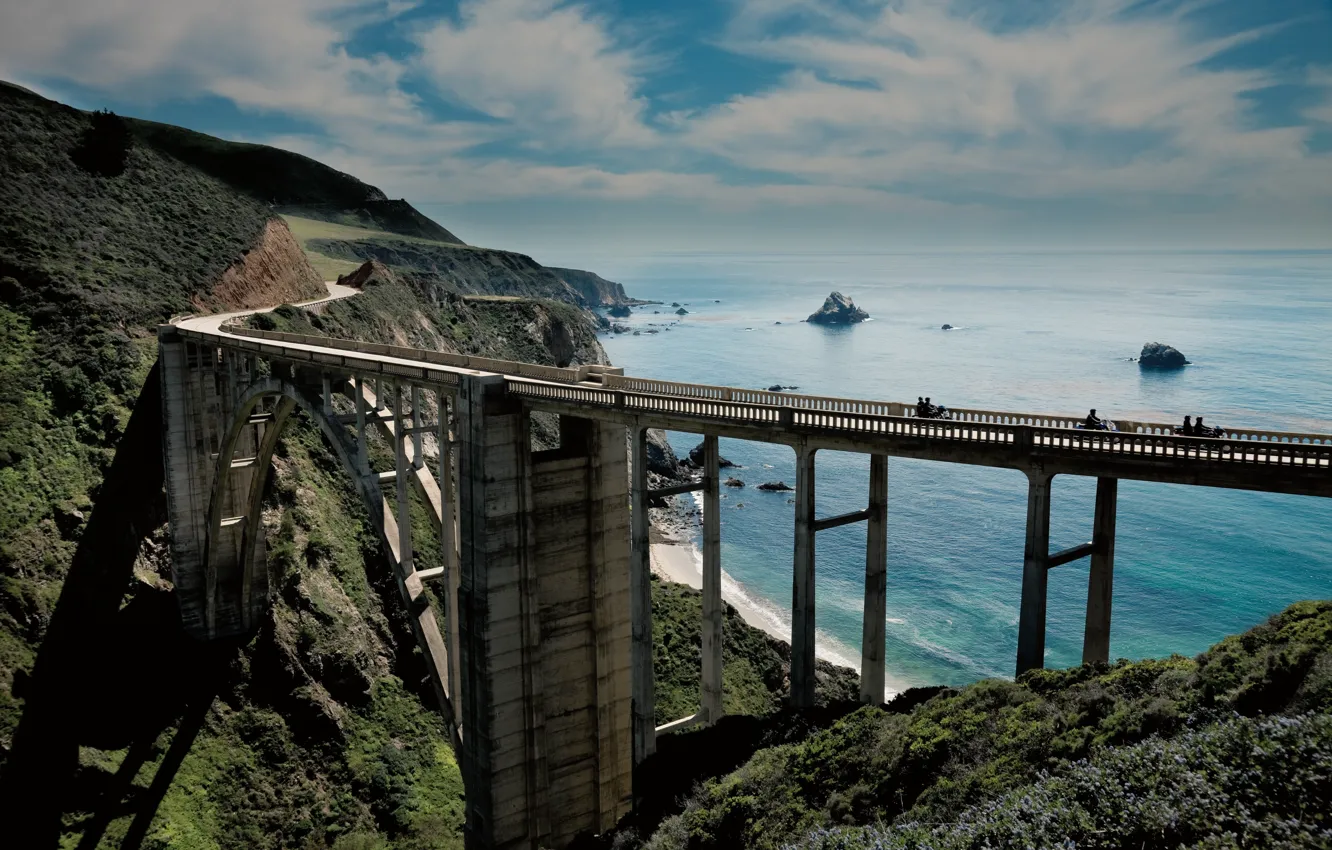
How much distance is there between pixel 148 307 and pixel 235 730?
24.1 m

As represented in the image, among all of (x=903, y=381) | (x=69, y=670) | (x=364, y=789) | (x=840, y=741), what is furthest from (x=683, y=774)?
(x=903, y=381)

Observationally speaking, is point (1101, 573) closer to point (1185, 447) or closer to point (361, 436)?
point (1185, 447)

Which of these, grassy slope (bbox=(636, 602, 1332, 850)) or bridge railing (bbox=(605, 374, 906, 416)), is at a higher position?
bridge railing (bbox=(605, 374, 906, 416))

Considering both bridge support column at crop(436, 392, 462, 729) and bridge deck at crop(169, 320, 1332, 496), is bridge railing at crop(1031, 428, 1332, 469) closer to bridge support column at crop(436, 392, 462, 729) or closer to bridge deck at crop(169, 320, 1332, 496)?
bridge deck at crop(169, 320, 1332, 496)

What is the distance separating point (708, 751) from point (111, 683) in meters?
24.4

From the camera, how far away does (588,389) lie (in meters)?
22.2

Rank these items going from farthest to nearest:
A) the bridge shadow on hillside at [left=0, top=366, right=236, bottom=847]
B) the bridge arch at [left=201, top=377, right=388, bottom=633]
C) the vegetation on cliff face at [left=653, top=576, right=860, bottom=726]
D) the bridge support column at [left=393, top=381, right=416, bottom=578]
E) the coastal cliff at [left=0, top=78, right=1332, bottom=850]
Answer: the vegetation on cliff face at [left=653, top=576, right=860, bottom=726] → the bridge arch at [left=201, top=377, right=388, bottom=633] → the bridge shadow on hillside at [left=0, top=366, right=236, bottom=847] → the bridge support column at [left=393, top=381, right=416, bottom=578] → the coastal cliff at [left=0, top=78, right=1332, bottom=850]

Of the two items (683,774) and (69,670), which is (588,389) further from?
(69,670)

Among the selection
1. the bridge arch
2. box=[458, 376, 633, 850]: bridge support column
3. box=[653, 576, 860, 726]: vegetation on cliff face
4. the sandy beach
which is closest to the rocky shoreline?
the sandy beach

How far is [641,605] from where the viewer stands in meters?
21.9

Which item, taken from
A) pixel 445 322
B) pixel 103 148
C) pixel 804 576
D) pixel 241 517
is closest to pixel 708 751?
pixel 804 576

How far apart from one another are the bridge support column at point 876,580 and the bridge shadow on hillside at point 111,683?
24.2 metres

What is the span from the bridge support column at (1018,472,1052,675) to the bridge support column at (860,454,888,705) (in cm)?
287

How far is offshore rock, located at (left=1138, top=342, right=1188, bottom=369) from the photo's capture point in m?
124
